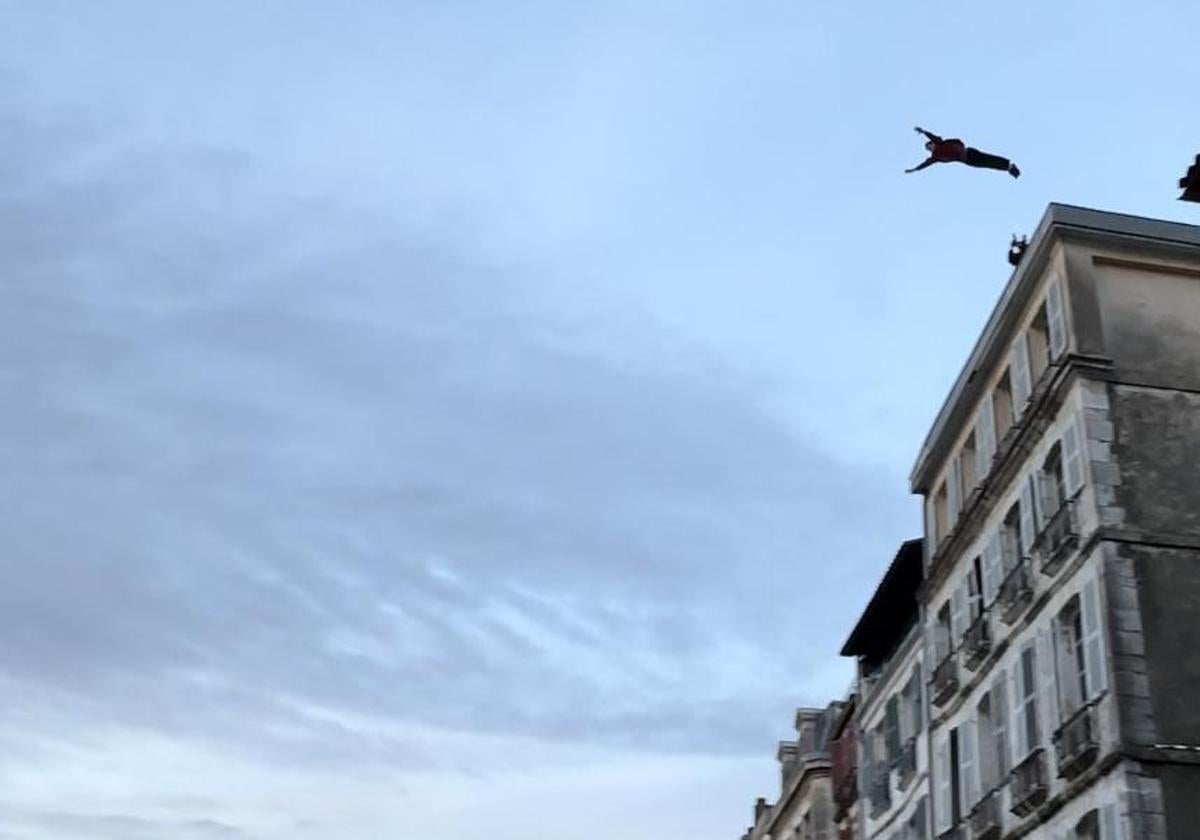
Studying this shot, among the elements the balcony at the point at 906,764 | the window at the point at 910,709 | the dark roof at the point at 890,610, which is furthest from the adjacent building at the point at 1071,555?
the dark roof at the point at 890,610

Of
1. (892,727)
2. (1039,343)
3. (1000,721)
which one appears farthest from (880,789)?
(1039,343)

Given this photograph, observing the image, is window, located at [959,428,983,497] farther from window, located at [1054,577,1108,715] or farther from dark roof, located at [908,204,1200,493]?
window, located at [1054,577,1108,715]

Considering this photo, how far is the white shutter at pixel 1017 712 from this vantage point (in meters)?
32.1

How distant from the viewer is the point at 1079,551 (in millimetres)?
29953

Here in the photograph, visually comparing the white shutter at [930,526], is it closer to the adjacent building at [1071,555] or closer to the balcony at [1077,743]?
the adjacent building at [1071,555]

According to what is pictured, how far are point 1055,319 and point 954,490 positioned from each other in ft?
23.7

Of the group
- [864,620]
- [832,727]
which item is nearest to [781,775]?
[832,727]

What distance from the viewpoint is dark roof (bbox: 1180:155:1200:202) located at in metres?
34.1

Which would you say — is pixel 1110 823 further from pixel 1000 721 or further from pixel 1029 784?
pixel 1000 721

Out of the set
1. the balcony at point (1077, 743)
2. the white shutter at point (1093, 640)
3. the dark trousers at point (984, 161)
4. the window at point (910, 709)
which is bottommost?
the balcony at point (1077, 743)

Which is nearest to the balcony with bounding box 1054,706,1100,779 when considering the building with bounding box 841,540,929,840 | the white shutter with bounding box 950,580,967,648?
the white shutter with bounding box 950,580,967,648

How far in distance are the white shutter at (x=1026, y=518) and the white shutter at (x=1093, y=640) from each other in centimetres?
330

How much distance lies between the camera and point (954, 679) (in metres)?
36.7

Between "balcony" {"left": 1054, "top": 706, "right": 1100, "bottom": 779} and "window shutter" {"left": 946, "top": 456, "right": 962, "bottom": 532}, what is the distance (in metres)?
9.36
